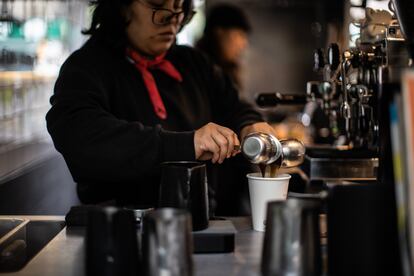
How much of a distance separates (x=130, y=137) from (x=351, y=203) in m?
0.64

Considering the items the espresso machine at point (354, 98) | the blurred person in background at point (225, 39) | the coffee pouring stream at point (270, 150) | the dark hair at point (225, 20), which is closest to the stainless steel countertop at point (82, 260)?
the coffee pouring stream at point (270, 150)

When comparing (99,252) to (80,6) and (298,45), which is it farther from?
(298,45)

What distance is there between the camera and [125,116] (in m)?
1.74

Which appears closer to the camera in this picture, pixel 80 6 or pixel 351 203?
pixel 351 203

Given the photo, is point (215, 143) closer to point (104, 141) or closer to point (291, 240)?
point (104, 141)

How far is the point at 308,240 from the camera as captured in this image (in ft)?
2.99

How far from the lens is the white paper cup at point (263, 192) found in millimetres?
1267

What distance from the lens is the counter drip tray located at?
1.25 meters

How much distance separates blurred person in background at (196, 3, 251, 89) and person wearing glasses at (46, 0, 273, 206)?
146 cm

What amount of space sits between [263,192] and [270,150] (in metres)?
0.09

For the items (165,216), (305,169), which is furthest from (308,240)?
(305,169)

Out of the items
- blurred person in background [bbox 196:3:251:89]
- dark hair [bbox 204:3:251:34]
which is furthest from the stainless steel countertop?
dark hair [bbox 204:3:251:34]

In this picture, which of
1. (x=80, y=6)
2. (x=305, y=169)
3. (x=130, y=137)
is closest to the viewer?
(x=130, y=137)

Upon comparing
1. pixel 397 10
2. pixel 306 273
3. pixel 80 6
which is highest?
pixel 80 6
